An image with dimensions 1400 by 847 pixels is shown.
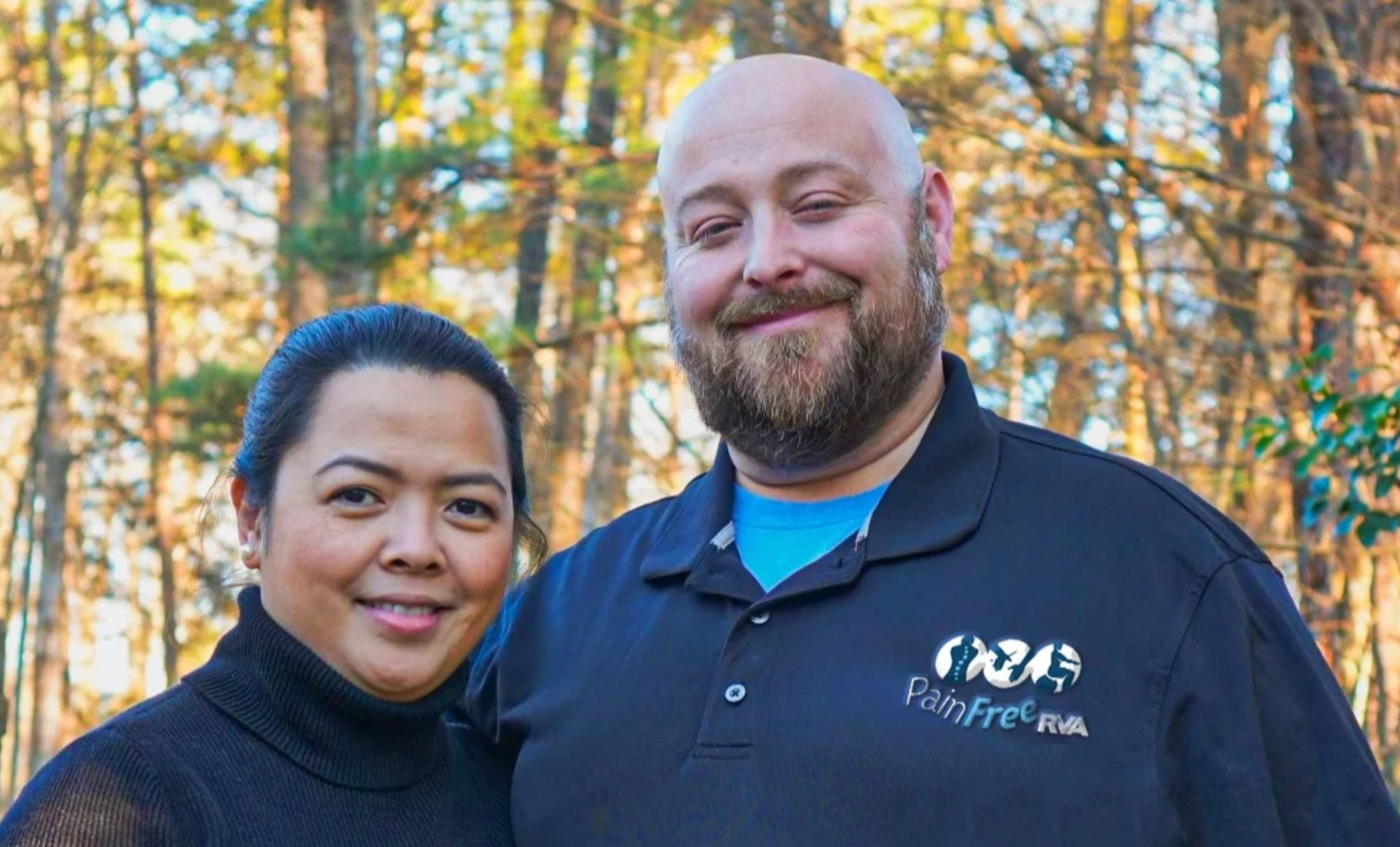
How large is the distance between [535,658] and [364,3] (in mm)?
9693

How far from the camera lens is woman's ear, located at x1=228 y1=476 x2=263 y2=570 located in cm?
290

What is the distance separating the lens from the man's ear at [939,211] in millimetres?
3480

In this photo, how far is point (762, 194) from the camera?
325cm

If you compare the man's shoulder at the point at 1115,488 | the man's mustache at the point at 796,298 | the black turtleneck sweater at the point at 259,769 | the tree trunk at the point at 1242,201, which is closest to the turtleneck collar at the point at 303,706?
the black turtleneck sweater at the point at 259,769

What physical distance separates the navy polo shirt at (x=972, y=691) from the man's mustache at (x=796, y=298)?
0.30 m

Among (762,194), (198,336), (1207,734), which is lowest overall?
(198,336)

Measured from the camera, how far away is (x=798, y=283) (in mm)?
3213

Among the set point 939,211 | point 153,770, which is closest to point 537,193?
point 939,211

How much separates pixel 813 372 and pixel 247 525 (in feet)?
3.36

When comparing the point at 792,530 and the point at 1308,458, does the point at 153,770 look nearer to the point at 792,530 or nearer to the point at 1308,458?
the point at 792,530

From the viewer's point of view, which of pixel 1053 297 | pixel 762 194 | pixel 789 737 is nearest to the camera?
pixel 789 737

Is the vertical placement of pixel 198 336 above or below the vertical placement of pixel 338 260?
below

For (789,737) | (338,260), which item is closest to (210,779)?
(789,737)

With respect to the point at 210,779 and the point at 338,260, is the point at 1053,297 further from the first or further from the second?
the point at 210,779
